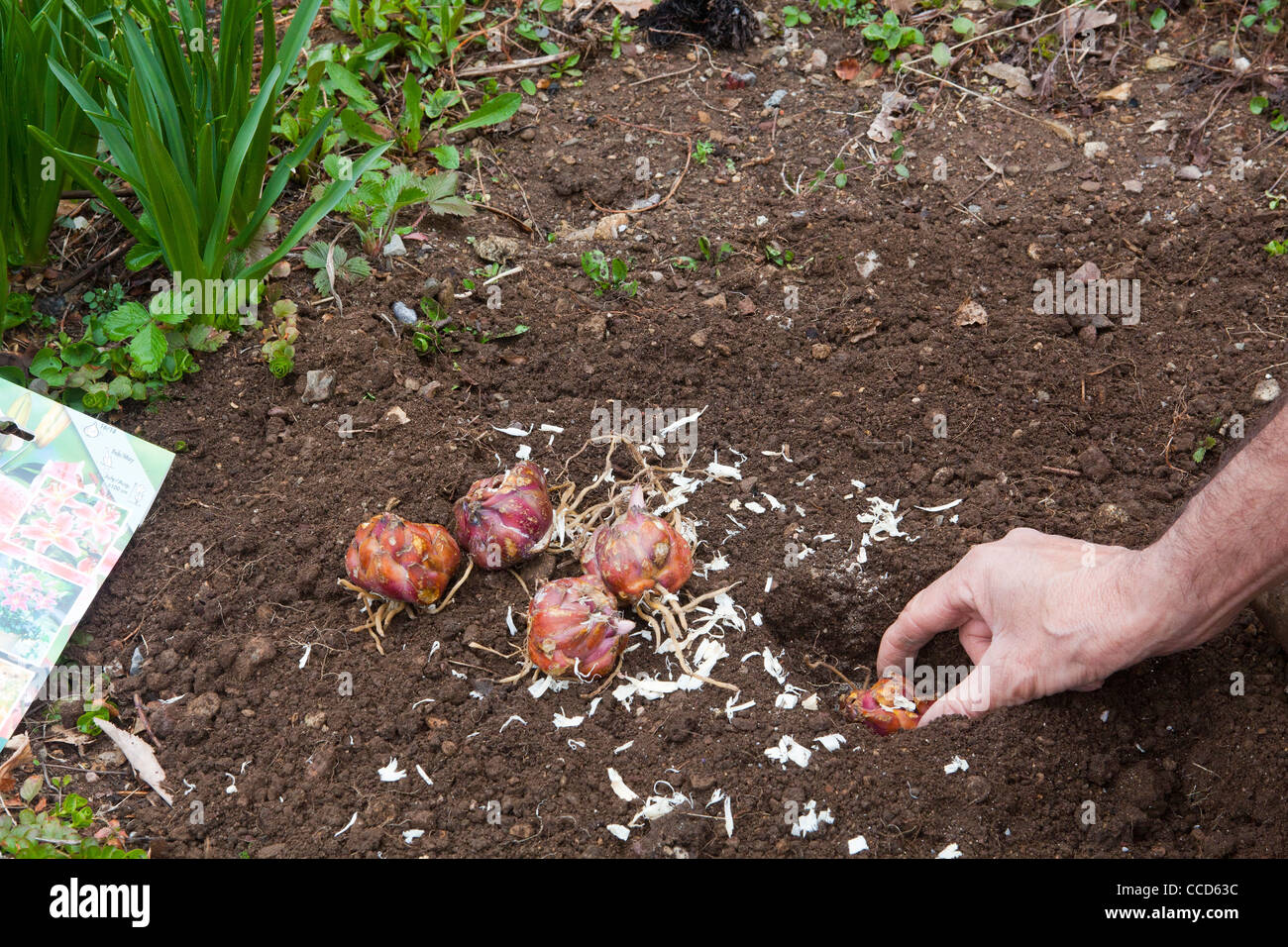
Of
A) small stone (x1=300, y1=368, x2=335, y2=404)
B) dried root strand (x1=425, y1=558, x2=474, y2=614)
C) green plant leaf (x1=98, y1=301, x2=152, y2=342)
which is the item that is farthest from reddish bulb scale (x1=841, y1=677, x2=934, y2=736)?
green plant leaf (x1=98, y1=301, x2=152, y2=342)

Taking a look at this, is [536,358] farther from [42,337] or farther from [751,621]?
[42,337]

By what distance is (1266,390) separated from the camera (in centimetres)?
241

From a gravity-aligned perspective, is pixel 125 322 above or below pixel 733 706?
above

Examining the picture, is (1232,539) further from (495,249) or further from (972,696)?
(495,249)

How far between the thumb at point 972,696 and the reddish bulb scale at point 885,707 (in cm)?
4

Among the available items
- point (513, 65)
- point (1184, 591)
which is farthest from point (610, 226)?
point (1184, 591)

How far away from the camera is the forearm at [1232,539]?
1.50 meters

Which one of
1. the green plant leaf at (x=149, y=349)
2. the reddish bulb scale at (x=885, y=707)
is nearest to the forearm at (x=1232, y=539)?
the reddish bulb scale at (x=885, y=707)

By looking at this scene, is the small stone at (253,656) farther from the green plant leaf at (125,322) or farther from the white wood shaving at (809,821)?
Result: the white wood shaving at (809,821)

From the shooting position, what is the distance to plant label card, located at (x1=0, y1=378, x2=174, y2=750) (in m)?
1.96

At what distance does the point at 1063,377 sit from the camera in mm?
2490

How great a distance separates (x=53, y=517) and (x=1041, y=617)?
195 centimetres

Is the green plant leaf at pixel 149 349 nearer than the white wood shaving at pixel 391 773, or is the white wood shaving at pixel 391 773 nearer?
the white wood shaving at pixel 391 773

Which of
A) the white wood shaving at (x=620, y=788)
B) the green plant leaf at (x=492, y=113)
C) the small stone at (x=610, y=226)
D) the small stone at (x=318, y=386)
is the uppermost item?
the green plant leaf at (x=492, y=113)
